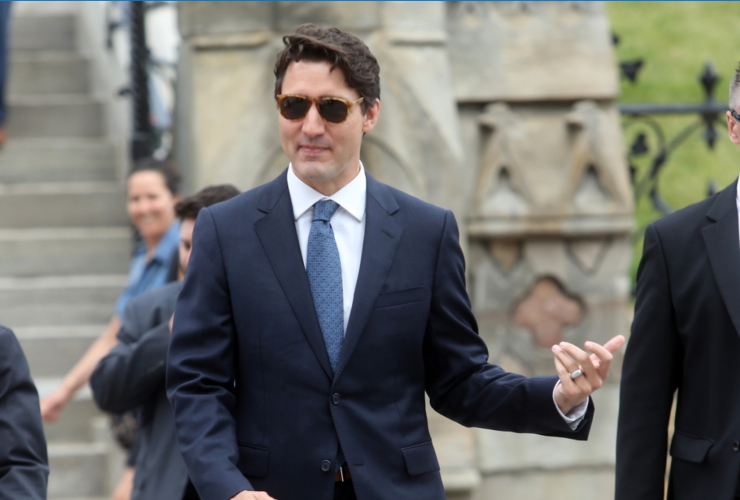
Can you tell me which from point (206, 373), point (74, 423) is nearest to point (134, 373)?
point (206, 373)

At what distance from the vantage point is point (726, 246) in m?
3.21

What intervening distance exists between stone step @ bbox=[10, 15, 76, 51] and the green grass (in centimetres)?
468

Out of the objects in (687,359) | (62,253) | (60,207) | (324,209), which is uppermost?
(324,209)

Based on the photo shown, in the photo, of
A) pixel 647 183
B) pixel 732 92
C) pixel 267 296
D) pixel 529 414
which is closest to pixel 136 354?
pixel 267 296

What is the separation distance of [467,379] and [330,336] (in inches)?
16.0

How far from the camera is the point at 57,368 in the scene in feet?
22.4

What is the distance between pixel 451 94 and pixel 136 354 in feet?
8.38

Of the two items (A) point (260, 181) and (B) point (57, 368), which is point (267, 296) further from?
(B) point (57, 368)

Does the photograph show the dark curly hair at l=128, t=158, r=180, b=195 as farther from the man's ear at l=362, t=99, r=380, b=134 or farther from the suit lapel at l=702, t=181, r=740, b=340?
the suit lapel at l=702, t=181, r=740, b=340

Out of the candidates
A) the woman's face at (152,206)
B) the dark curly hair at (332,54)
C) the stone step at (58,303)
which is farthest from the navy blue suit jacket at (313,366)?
the stone step at (58,303)

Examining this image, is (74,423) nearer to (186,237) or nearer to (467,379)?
(186,237)

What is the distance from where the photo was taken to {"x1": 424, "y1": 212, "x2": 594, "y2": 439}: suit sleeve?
9.58 feet

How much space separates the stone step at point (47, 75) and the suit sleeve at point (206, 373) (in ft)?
21.2

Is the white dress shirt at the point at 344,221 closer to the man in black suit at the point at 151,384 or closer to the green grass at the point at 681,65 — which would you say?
the man in black suit at the point at 151,384
